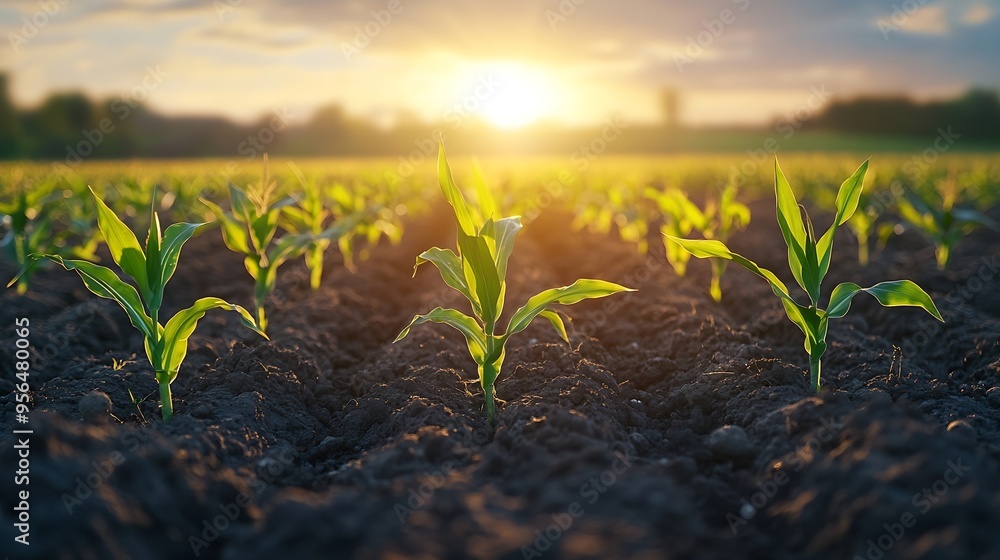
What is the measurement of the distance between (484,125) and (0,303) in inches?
2335

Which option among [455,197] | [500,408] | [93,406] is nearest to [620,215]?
[500,408]

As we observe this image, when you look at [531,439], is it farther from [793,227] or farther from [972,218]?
[972,218]

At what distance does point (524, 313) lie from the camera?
291 centimetres

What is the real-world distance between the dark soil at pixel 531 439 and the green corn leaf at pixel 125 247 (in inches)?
26.1

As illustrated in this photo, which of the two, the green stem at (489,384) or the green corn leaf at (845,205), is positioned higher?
the green corn leaf at (845,205)

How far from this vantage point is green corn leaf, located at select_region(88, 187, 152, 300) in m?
2.88

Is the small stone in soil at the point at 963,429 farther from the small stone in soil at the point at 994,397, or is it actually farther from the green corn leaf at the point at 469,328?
the green corn leaf at the point at 469,328

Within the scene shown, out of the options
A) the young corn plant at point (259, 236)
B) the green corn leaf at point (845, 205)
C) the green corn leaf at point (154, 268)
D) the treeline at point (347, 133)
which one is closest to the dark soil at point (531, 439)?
the young corn plant at point (259, 236)

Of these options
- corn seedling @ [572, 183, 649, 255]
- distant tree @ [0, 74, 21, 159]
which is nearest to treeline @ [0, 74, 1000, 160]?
distant tree @ [0, 74, 21, 159]

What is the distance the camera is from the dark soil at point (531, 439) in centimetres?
175

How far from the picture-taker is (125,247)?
2896 mm

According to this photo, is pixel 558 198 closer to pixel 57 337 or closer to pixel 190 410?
pixel 57 337

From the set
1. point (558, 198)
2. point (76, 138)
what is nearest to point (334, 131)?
point (76, 138)

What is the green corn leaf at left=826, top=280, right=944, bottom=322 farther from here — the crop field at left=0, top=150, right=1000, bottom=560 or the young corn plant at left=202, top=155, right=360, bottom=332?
the young corn plant at left=202, top=155, right=360, bottom=332
